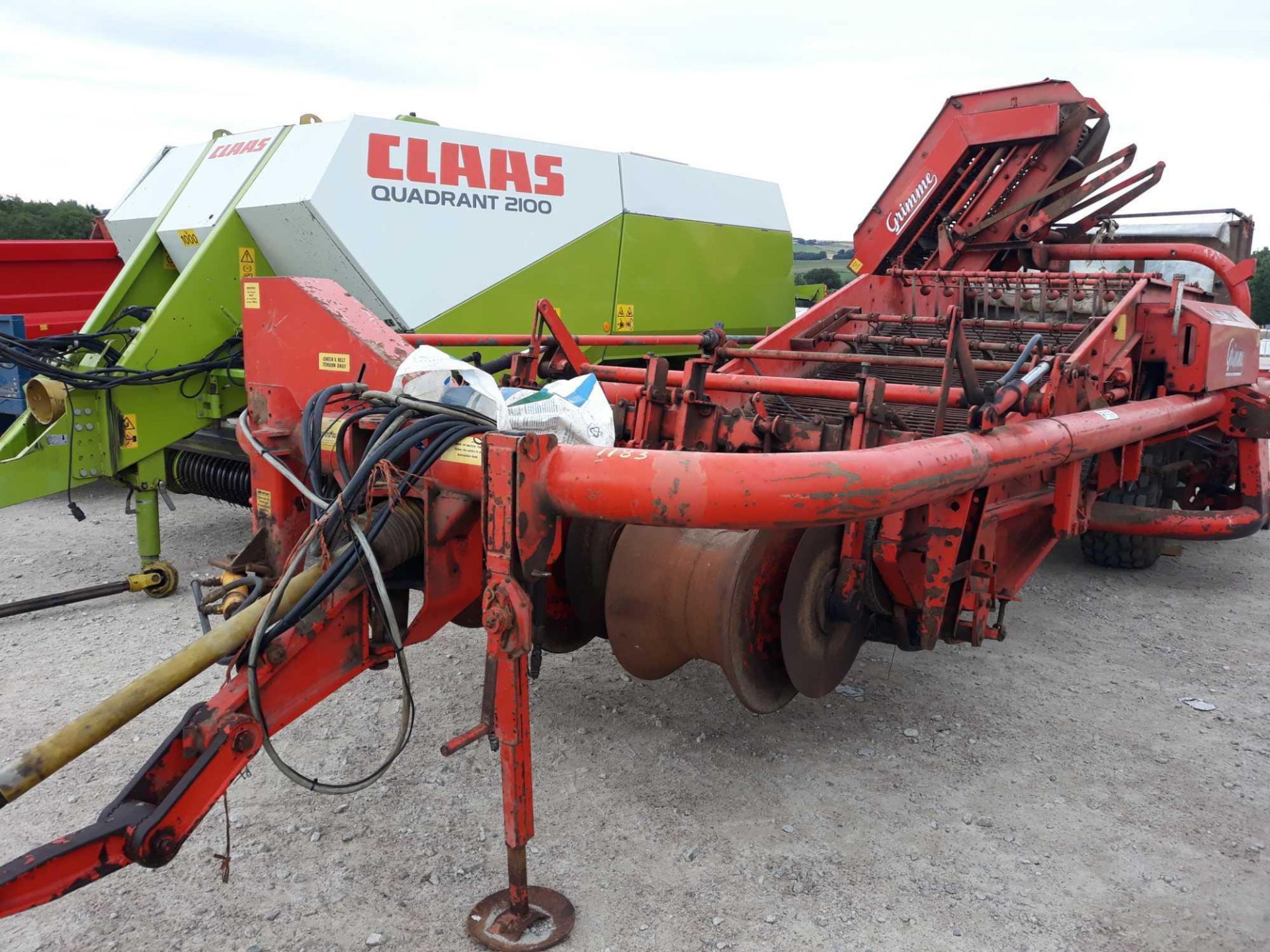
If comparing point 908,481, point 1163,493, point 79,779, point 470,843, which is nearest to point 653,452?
point 908,481

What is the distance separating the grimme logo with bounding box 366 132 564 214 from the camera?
478 cm

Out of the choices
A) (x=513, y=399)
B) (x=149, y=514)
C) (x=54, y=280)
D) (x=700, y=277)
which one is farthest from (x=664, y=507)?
(x=54, y=280)

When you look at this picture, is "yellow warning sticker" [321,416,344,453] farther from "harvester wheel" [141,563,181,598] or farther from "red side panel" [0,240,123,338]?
"red side panel" [0,240,123,338]

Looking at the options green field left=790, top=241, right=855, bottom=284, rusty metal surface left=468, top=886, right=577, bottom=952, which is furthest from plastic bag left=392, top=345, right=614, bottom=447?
green field left=790, top=241, right=855, bottom=284

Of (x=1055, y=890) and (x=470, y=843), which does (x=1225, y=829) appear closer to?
(x=1055, y=890)

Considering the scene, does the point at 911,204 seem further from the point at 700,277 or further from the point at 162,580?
the point at 162,580

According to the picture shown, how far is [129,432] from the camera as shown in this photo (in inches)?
182

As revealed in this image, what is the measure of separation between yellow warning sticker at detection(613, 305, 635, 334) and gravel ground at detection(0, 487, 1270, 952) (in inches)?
97.9

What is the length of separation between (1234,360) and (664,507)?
3.32 meters

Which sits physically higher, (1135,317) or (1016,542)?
(1135,317)

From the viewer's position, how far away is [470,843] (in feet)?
8.56

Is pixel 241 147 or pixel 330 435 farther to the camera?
pixel 241 147

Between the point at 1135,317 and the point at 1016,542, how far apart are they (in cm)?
122

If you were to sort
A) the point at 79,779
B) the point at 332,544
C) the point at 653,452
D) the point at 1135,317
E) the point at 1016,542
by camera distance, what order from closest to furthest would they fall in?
the point at 653,452 < the point at 332,544 < the point at 79,779 < the point at 1016,542 < the point at 1135,317
